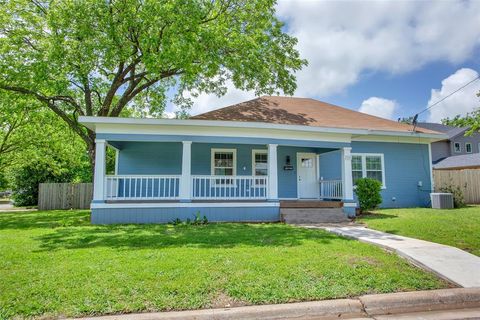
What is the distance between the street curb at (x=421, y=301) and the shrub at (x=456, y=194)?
1154 centimetres

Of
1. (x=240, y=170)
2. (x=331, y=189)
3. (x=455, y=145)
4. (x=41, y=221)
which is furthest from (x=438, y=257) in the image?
(x=455, y=145)

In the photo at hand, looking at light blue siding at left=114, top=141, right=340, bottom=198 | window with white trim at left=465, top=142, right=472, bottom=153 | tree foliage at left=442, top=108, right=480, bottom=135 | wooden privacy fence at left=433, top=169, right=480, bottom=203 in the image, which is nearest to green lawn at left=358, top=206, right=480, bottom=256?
tree foliage at left=442, top=108, right=480, bottom=135

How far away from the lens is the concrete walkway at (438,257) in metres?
4.43

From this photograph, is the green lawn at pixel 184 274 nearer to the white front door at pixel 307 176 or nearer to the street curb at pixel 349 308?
the street curb at pixel 349 308

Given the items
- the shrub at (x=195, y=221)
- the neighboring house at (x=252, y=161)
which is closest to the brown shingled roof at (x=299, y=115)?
the neighboring house at (x=252, y=161)

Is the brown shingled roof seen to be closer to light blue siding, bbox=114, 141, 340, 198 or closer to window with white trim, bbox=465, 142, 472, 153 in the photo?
light blue siding, bbox=114, 141, 340, 198

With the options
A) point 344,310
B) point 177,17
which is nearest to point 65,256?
point 344,310

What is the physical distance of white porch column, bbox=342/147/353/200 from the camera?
11422 mm

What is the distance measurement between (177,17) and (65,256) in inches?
343

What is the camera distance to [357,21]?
11.1m

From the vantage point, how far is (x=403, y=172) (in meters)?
14.3

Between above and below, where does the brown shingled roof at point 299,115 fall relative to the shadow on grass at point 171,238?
above

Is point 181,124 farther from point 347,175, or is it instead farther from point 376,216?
point 376,216

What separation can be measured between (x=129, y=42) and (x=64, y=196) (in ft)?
35.0
